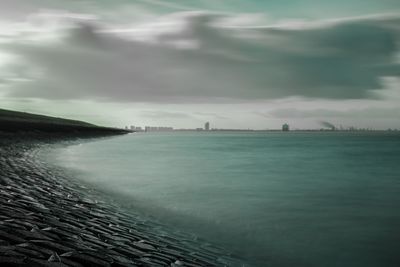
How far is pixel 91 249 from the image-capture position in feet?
22.8

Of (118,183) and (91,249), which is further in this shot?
(118,183)

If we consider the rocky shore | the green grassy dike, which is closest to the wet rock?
the rocky shore

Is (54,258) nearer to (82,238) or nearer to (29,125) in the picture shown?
(82,238)

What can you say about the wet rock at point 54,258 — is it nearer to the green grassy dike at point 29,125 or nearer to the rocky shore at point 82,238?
the rocky shore at point 82,238

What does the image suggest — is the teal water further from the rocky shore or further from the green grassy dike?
the green grassy dike

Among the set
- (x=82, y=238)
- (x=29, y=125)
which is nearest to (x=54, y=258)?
(x=82, y=238)

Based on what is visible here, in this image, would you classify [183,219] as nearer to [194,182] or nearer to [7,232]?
[7,232]

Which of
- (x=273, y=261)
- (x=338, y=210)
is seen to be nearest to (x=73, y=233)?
(x=273, y=261)

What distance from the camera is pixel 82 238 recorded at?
7.65 m

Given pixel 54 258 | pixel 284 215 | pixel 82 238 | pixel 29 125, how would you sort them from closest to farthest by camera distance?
1. pixel 54 258
2. pixel 82 238
3. pixel 284 215
4. pixel 29 125

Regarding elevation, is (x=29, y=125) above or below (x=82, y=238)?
above

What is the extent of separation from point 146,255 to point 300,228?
8.39 metres

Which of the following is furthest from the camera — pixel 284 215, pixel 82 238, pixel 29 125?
pixel 29 125

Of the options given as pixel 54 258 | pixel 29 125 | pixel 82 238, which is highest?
pixel 29 125
